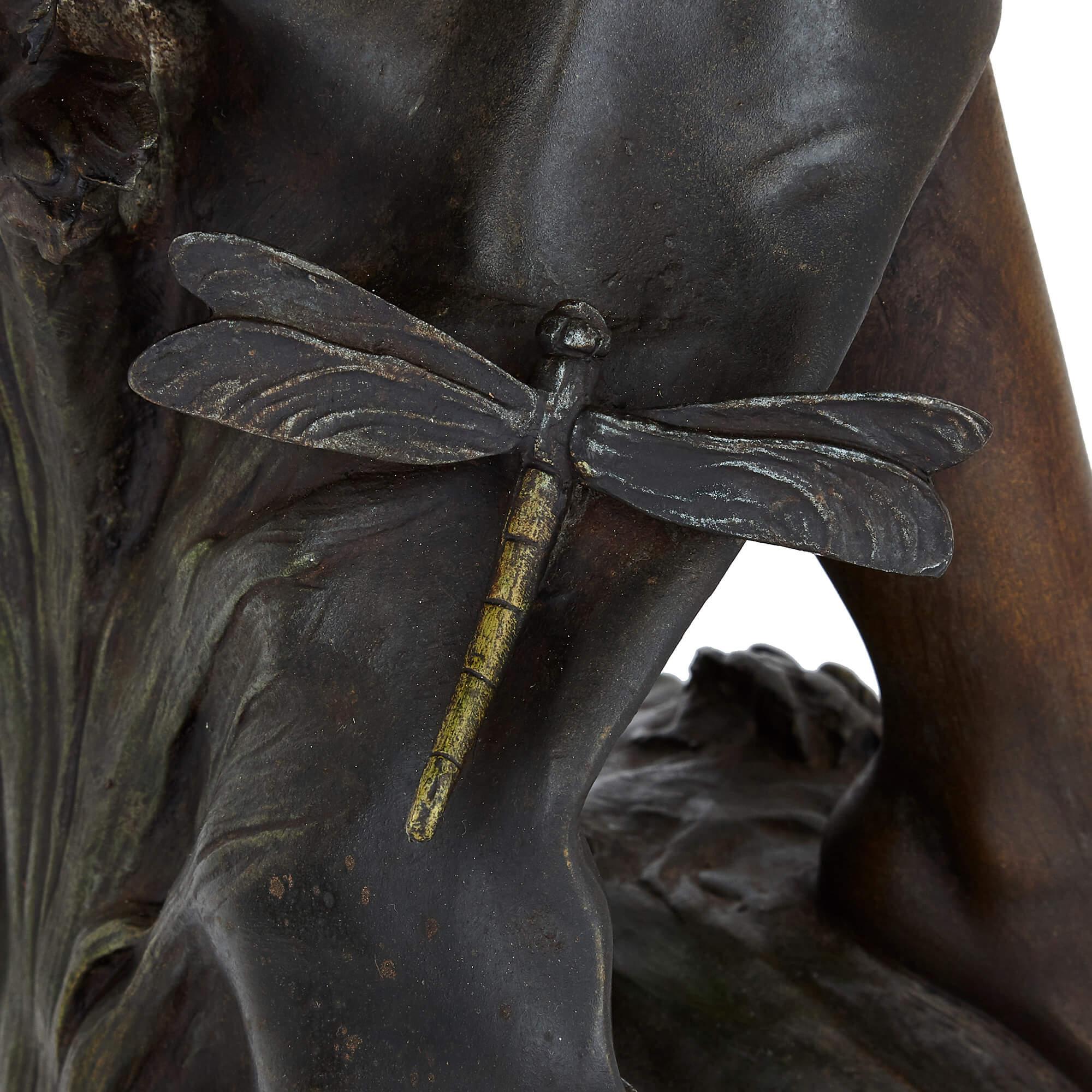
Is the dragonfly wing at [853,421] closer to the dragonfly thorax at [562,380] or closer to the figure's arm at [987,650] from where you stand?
the dragonfly thorax at [562,380]

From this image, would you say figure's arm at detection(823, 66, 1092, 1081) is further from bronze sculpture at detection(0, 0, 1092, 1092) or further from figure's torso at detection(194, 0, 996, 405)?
figure's torso at detection(194, 0, 996, 405)

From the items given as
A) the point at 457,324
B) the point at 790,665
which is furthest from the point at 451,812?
the point at 790,665

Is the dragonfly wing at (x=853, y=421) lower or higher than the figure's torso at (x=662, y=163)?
lower

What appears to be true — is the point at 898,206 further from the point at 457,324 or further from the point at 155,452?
the point at 155,452

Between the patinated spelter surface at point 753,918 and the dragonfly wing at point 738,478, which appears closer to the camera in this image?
the dragonfly wing at point 738,478

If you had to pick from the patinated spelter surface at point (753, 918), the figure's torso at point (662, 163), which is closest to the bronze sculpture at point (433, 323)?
the figure's torso at point (662, 163)

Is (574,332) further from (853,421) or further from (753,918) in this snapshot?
(753,918)

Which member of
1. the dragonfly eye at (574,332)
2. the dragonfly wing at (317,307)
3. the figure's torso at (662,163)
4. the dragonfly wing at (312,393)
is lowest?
the dragonfly wing at (312,393)

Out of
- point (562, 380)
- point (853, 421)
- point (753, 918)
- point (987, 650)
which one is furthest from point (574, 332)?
point (753, 918)
